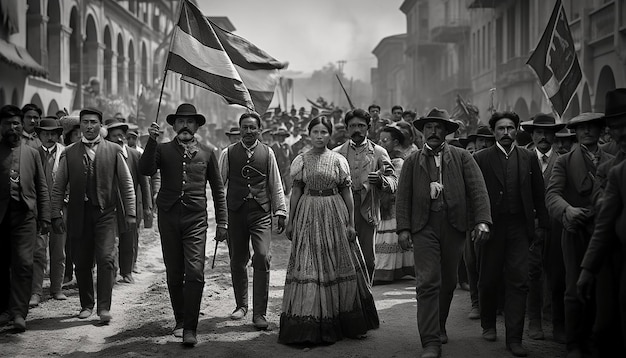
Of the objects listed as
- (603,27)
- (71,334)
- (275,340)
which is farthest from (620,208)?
(603,27)

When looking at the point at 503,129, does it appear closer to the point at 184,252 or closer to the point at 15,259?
the point at 184,252

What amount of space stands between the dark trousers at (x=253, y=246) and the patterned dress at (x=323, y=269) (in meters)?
0.65

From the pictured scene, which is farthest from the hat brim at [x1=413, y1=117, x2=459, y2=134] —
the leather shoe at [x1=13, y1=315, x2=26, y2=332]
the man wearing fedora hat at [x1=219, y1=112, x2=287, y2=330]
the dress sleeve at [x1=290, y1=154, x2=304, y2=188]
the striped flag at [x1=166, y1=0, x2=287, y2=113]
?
the leather shoe at [x1=13, y1=315, x2=26, y2=332]

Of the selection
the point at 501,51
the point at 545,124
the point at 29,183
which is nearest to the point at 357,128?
the point at 545,124

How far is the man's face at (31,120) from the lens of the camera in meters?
10.0

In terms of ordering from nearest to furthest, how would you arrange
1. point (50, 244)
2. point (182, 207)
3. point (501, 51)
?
point (182, 207)
point (50, 244)
point (501, 51)

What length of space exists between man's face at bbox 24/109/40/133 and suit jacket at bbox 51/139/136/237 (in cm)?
198

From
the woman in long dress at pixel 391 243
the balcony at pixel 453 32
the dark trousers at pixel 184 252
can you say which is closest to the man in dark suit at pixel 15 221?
the dark trousers at pixel 184 252

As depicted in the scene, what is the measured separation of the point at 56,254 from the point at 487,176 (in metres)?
5.37

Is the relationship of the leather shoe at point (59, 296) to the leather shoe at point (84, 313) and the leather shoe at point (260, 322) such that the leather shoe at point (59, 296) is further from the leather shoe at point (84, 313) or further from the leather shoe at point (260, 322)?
the leather shoe at point (260, 322)

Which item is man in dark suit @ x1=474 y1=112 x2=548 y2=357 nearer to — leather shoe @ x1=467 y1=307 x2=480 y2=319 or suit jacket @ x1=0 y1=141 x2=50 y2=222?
leather shoe @ x1=467 y1=307 x2=480 y2=319

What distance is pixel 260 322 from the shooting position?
7.68 metres

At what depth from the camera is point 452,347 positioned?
6988 millimetres

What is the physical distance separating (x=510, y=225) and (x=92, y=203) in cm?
429
